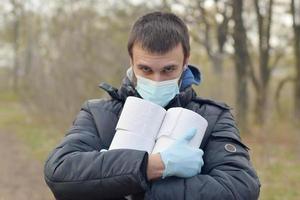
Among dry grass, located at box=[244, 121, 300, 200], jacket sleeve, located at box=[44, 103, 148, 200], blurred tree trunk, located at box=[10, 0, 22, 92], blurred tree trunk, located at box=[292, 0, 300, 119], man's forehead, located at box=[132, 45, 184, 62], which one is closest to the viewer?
jacket sleeve, located at box=[44, 103, 148, 200]

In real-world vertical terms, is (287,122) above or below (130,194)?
below

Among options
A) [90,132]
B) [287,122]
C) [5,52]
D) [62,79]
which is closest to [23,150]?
[62,79]

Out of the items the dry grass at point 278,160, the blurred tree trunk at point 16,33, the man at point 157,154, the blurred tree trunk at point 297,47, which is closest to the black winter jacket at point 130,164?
the man at point 157,154

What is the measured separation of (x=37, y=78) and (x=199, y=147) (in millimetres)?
15546

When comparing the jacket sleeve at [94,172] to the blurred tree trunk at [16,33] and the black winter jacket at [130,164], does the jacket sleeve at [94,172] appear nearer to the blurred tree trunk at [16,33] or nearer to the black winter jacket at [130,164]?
the black winter jacket at [130,164]

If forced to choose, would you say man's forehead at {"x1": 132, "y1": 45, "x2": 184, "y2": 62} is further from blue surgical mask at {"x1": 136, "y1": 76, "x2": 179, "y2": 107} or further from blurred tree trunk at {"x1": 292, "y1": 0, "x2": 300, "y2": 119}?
blurred tree trunk at {"x1": 292, "y1": 0, "x2": 300, "y2": 119}

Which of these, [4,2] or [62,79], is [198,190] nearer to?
[62,79]

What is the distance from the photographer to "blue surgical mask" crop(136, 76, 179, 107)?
8.11ft

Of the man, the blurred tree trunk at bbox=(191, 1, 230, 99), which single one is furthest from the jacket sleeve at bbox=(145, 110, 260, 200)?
the blurred tree trunk at bbox=(191, 1, 230, 99)

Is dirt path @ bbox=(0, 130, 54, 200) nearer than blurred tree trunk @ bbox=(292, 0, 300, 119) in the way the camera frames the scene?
Yes

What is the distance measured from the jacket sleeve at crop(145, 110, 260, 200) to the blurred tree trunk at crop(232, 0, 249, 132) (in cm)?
1555

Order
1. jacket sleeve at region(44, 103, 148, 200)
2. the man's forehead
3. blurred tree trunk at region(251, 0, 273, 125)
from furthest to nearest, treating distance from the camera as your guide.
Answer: blurred tree trunk at region(251, 0, 273, 125) < the man's forehead < jacket sleeve at region(44, 103, 148, 200)

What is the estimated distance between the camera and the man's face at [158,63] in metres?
2.44

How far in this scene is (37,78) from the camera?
57.6 ft
